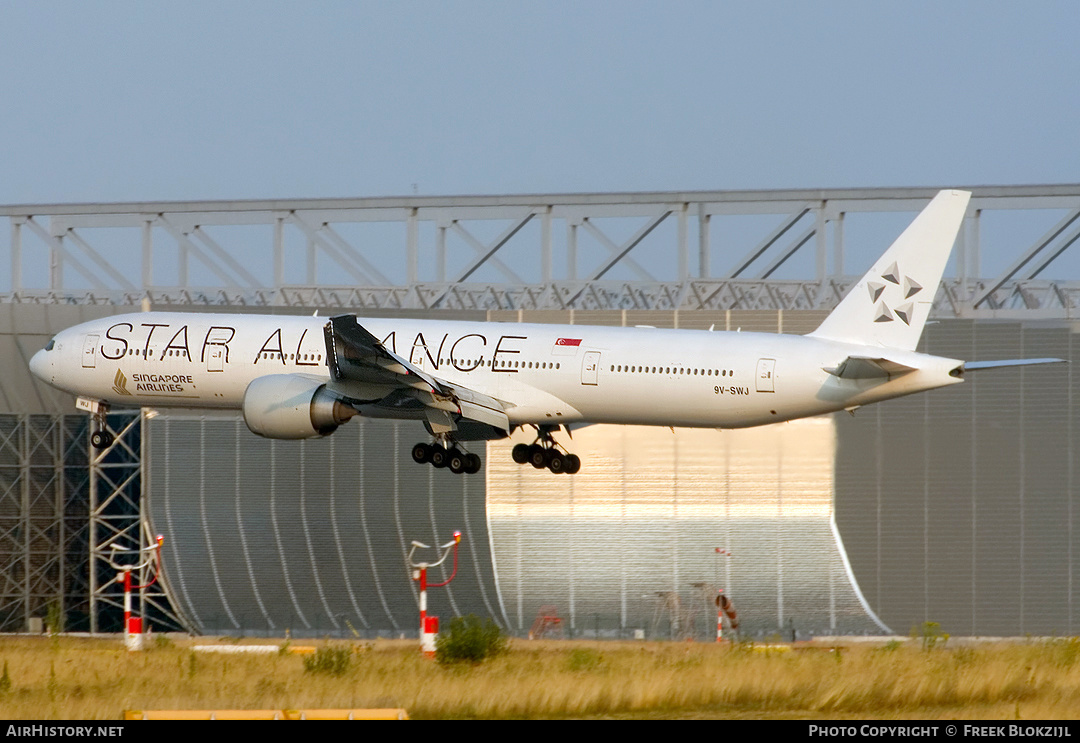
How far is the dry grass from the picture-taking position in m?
28.7

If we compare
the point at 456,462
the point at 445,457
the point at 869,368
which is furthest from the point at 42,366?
the point at 869,368

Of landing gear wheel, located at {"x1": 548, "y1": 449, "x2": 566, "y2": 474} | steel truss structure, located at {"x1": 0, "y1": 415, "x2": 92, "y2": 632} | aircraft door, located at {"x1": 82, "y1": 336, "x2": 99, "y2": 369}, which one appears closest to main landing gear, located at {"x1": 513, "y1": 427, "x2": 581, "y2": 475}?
landing gear wheel, located at {"x1": 548, "y1": 449, "x2": 566, "y2": 474}

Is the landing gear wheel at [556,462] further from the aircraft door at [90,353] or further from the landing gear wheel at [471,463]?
the aircraft door at [90,353]

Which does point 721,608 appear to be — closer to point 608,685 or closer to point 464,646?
point 464,646

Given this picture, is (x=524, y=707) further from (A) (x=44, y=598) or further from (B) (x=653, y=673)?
(A) (x=44, y=598)

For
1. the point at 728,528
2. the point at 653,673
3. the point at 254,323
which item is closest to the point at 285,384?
the point at 254,323

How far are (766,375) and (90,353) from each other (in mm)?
19809

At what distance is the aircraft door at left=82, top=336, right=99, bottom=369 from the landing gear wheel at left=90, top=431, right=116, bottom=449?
2422 millimetres

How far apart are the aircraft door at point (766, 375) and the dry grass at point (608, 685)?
6.72 m

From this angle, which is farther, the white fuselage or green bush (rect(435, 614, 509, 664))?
the white fuselage

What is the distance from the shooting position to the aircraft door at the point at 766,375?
123ft

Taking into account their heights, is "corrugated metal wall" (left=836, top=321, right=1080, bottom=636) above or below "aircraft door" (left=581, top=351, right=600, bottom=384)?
below

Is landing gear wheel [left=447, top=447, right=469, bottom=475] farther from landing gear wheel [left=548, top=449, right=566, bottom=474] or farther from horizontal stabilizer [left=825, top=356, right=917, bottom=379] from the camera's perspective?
horizontal stabilizer [left=825, top=356, right=917, bottom=379]

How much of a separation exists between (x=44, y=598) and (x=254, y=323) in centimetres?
2203
